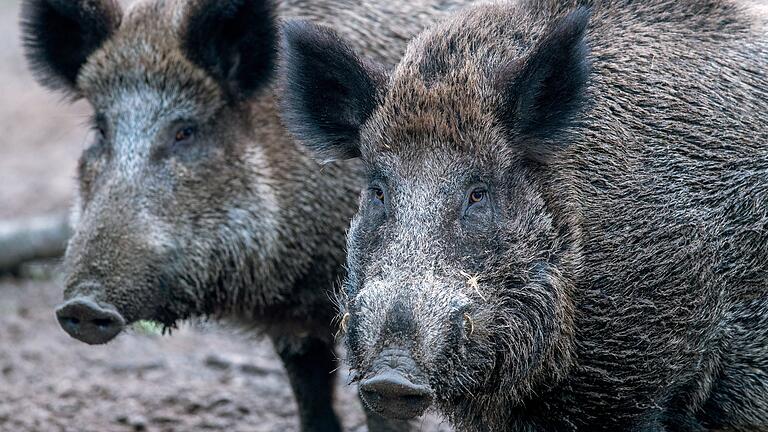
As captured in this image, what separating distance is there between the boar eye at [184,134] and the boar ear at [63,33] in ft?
2.34

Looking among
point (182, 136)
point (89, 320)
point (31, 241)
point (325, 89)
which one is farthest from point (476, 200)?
point (31, 241)

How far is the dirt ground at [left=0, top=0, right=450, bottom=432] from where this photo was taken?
7570 millimetres

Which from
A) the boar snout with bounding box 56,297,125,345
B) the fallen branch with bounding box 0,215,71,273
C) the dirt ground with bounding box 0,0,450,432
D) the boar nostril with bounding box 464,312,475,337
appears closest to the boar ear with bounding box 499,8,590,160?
the boar nostril with bounding box 464,312,475,337

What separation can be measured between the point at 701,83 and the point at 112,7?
10.9 feet

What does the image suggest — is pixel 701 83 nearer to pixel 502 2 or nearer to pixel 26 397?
pixel 502 2

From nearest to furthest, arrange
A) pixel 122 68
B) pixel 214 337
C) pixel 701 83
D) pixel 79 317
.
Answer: pixel 701 83 < pixel 79 317 < pixel 122 68 < pixel 214 337

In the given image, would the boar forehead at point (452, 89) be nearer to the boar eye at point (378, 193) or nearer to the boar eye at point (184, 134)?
the boar eye at point (378, 193)

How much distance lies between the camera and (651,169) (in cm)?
Answer: 524

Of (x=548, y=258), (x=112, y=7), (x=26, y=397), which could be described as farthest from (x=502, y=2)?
(x=26, y=397)

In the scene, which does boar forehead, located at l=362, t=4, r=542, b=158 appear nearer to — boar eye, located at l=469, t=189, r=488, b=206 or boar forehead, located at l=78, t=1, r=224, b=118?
boar eye, located at l=469, t=189, r=488, b=206

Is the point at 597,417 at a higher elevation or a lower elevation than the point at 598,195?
lower

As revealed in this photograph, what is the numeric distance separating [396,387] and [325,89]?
168cm

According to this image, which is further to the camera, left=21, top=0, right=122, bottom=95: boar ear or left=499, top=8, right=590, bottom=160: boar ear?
left=21, top=0, right=122, bottom=95: boar ear

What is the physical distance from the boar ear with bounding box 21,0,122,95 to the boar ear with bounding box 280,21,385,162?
184 cm
